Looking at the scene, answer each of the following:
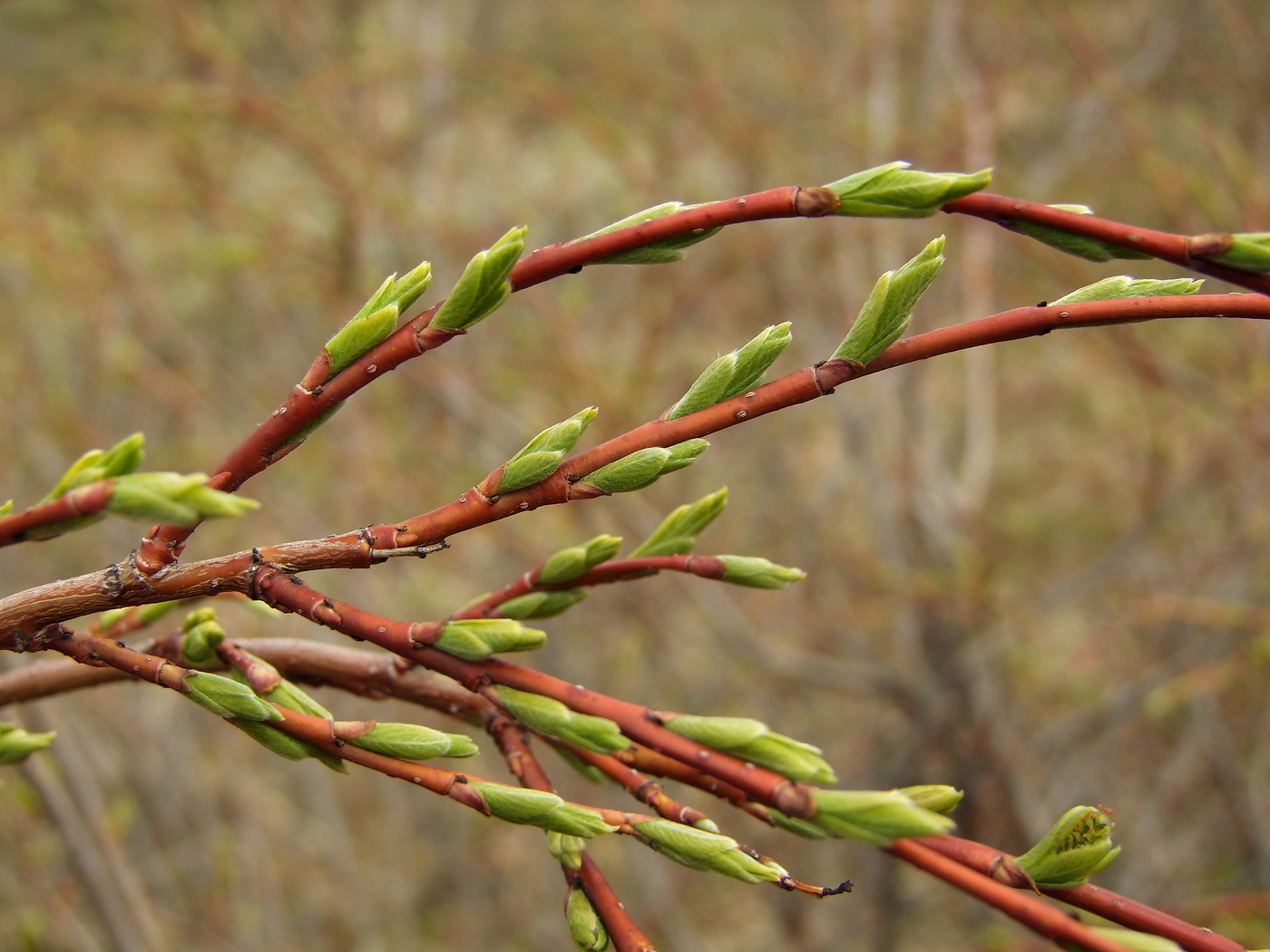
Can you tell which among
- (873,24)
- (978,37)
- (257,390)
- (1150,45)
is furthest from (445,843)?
(1150,45)

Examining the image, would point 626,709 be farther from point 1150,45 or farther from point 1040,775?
point 1150,45

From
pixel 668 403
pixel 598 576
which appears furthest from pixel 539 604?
pixel 668 403

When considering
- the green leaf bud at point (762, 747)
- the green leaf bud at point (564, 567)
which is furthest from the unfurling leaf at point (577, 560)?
the green leaf bud at point (762, 747)

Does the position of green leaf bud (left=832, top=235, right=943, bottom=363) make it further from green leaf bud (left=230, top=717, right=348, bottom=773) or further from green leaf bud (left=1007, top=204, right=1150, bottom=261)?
green leaf bud (left=230, top=717, right=348, bottom=773)

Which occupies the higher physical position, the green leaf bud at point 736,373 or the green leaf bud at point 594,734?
the green leaf bud at point 736,373

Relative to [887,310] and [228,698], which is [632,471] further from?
[228,698]

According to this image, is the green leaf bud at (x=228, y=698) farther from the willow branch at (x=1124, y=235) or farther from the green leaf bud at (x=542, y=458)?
the willow branch at (x=1124, y=235)

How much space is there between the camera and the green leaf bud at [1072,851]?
68cm

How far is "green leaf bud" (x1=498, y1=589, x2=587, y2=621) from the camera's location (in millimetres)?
915

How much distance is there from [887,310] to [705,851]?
1.39 feet

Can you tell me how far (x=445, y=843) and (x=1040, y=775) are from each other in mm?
2796

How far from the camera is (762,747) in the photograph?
2.21 feet

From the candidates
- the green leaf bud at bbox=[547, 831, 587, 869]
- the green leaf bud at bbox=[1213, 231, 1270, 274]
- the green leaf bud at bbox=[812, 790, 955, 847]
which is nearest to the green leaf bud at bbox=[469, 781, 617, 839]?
the green leaf bud at bbox=[547, 831, 587, 869]

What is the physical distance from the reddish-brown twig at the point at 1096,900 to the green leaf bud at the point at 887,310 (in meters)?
0.36
